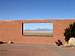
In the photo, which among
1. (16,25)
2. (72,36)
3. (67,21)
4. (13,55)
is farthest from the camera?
(16,25)

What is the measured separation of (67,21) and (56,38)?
9.71 ft

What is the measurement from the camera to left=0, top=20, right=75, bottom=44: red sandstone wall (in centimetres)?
3578

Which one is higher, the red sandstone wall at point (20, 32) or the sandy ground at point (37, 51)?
the red sandstone wall at point (20, 32)

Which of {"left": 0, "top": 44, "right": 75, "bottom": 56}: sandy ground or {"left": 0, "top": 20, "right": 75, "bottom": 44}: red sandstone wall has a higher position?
{"left": 0, "top": 20, "right": 75, "bottom": 44}: red sandstone wall

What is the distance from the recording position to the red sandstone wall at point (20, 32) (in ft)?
117

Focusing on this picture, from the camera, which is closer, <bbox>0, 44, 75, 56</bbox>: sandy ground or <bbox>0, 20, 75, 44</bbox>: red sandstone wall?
<bbox>0, 44, 75, 56</bbox>: sandy ground

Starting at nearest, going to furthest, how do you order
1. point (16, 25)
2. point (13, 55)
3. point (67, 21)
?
point (13, 55) → point (67, 21) → point (16, 25)

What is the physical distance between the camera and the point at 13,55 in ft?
53.9

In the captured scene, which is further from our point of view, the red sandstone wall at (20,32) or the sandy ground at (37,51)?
the red sandstone wall at (20,32)

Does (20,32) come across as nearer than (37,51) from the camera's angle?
No

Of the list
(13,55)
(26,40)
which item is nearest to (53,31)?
(26,40)

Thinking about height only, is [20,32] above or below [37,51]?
above

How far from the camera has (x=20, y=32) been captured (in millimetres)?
37344

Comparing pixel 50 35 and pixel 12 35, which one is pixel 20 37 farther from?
pixel 50 35
